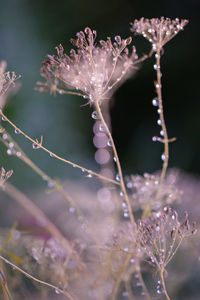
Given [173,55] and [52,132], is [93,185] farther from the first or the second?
[173,55]

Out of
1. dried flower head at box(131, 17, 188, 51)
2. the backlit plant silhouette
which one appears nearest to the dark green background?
the backlit plant silhouette

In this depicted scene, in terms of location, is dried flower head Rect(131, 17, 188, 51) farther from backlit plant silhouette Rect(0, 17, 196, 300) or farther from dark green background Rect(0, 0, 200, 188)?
dark green background Rect(0, 0, 200, 188)

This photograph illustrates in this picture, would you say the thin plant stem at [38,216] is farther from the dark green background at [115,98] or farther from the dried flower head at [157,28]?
the dark green background at [115,98]

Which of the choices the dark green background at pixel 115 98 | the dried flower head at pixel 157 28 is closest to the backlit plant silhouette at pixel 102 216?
the dried flower head at pixel 157 28

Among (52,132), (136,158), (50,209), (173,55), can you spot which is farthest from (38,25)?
(50,209)

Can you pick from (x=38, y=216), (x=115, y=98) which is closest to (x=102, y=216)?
(x=38, y=216)

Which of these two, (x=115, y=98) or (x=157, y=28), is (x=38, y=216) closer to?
(x=157, y=28)
